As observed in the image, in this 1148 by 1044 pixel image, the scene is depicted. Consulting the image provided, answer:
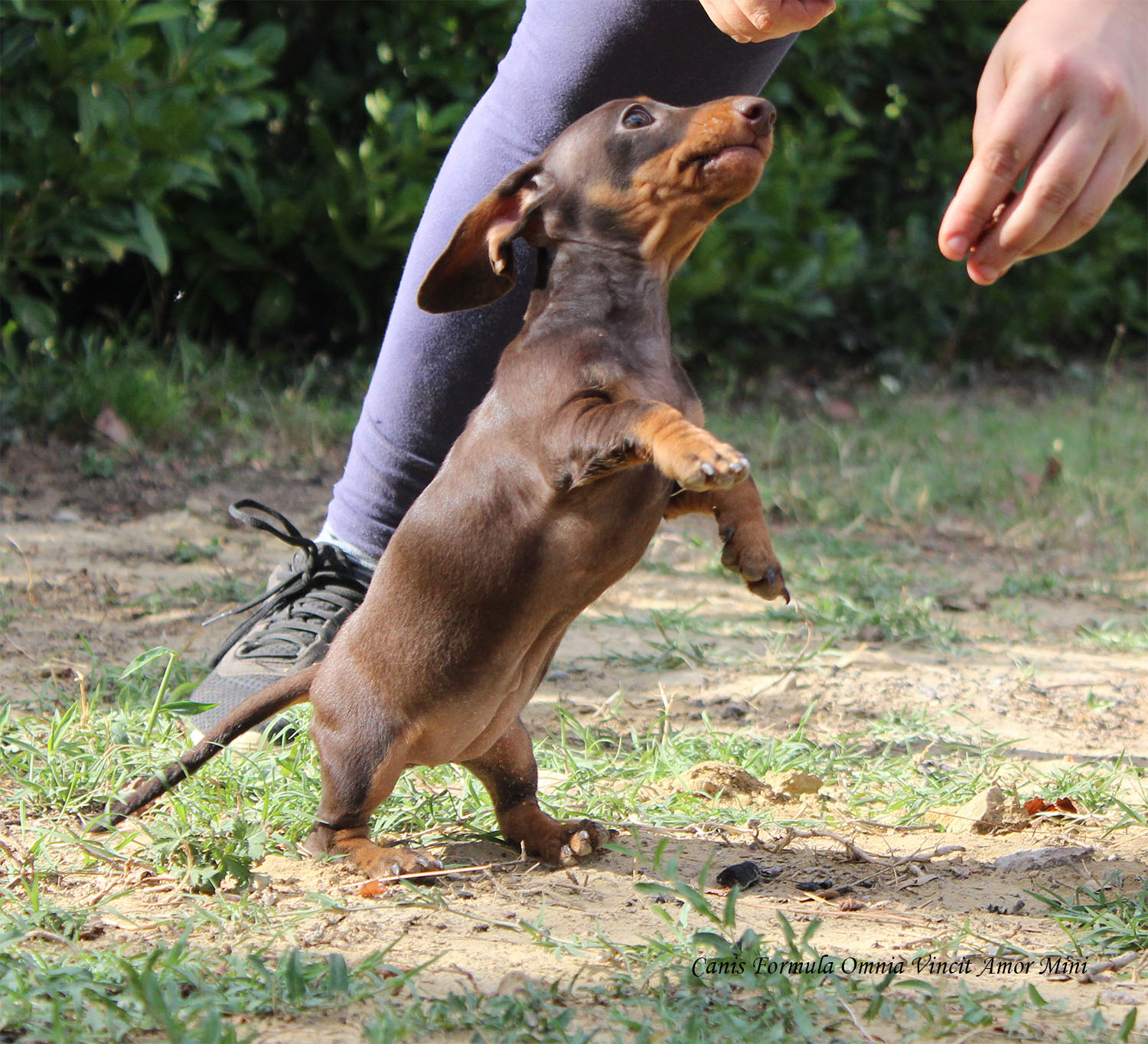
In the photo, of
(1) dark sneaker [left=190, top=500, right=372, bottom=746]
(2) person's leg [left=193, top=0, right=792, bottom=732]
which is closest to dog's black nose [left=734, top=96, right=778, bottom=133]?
(2) person's leg [left=193, top=0, right=792, bottom=732]

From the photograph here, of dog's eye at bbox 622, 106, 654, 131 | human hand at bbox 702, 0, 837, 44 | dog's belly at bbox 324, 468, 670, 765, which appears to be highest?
human hand at bbox 702, 0, 837, 44

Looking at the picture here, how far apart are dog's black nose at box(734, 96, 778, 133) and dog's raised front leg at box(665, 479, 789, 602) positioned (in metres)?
0.54

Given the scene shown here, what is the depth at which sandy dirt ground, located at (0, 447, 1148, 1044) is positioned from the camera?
1.84 meters

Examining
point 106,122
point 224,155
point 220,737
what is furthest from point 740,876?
point 224,155

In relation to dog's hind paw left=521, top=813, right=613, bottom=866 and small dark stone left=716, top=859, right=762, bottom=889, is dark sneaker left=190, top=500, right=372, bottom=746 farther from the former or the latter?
small dark stone left=716, top=859, right=762, bottom=889

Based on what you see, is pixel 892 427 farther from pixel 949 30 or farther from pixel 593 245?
pixel 593 245

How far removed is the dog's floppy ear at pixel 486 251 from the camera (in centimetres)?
211

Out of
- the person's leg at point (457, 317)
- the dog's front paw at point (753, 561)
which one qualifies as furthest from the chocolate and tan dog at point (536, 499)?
the person's leg at point (457, 317)

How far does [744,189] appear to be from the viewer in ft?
6.49

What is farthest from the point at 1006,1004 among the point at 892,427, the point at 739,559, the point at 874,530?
the point at 892,427

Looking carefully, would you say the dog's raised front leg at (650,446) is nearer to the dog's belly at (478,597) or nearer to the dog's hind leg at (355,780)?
the dog's belly at (478,597)

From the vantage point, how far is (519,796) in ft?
7.36

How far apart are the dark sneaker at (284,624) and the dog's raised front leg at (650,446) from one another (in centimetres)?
103

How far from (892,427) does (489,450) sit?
455cm
